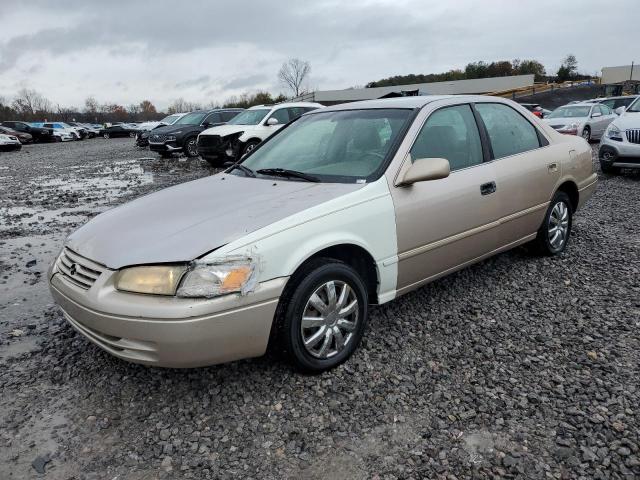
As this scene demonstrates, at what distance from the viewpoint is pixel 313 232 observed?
278cm

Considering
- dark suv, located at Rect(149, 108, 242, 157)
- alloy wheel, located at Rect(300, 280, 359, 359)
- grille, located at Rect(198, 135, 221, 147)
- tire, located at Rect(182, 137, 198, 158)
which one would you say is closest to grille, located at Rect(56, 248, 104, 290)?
alloy wheel, located at Rect(300, 280, 359, 359)

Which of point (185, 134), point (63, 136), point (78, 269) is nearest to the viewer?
point (78, 269)

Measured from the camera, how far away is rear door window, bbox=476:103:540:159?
13.4 ft

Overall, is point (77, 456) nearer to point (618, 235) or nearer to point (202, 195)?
point (202, 195)

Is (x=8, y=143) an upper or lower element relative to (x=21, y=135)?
lower

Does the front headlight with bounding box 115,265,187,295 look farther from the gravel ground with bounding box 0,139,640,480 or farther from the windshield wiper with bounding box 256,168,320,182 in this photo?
the windshield wiper with bounding box 256,168,320,182

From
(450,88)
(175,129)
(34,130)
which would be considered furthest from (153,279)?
(450,88)

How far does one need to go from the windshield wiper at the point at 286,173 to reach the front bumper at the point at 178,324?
3.28ft

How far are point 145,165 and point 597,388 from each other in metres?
15.1

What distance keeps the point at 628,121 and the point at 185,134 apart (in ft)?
42.7

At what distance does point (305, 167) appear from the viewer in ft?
11.9

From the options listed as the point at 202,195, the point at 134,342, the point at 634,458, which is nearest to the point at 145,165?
the point at 202,195

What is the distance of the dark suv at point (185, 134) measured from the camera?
669 inches

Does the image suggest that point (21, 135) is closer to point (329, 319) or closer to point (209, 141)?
point (209, 141)
